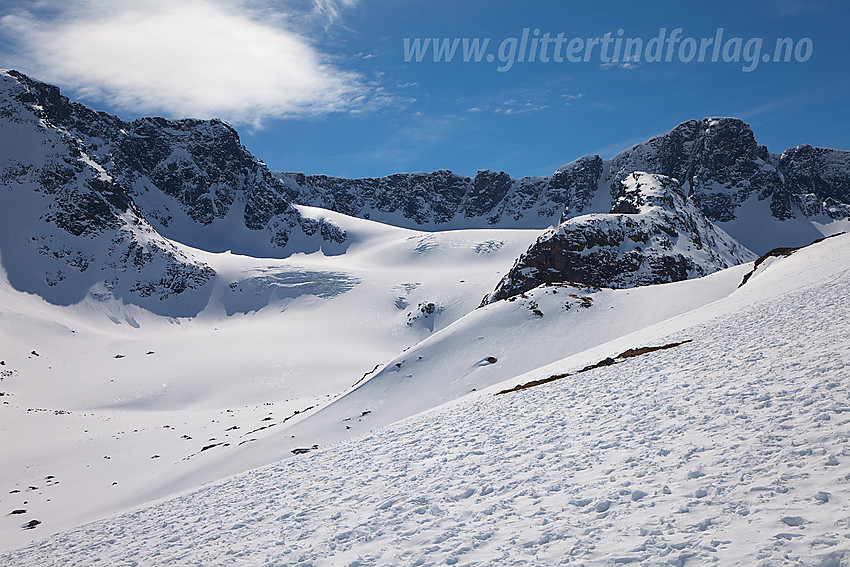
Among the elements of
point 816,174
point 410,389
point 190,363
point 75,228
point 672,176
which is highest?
point 75,228

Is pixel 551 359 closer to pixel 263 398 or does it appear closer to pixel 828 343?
pixel 828 343

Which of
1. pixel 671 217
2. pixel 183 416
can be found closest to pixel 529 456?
pixel 183 416

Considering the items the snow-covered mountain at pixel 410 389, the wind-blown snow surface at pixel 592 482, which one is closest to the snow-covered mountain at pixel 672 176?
the snow-covered mountain at pixel 410 389

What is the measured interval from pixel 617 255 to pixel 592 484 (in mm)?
40633

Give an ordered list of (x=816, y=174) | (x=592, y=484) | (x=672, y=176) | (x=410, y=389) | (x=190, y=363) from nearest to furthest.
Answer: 1. (x=592, y=484)
2. (x=410, y=389)
3. (x=190, y=363)
4. (x=816, y=174)
5. (x=672, y=176)

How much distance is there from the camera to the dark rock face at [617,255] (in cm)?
4372

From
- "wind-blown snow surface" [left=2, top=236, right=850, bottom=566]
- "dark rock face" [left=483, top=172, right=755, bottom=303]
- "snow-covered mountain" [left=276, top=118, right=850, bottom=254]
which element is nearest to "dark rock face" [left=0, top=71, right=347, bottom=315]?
"dark rock face" [left=483, top=172, right=755, bottom=303]

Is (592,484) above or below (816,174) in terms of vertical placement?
below

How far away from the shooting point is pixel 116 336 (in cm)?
6419

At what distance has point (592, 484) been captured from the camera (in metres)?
8.09

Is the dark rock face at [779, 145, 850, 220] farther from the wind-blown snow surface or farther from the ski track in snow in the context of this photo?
the ski track in snow

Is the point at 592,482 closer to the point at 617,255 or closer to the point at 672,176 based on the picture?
the point at 617,255

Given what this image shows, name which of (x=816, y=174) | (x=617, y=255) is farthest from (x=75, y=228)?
(x=816, y=174)

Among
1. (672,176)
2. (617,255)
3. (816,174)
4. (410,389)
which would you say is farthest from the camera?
(672,176)
